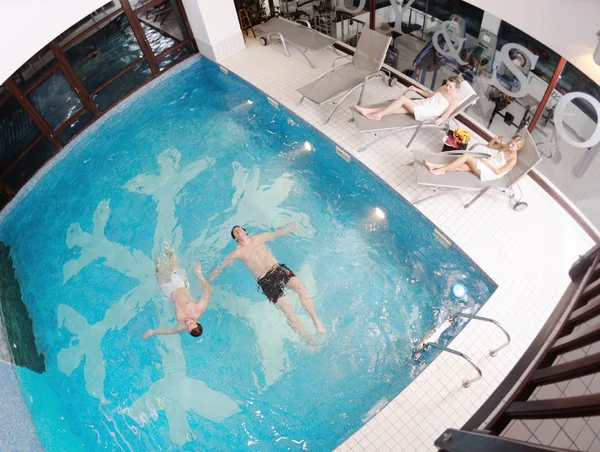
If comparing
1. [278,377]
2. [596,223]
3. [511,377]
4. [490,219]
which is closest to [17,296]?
[278,377]

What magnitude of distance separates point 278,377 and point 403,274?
66.3 inches

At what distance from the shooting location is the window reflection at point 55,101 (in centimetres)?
632

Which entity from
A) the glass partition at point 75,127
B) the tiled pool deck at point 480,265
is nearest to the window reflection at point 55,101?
the glass partition at point 75,127

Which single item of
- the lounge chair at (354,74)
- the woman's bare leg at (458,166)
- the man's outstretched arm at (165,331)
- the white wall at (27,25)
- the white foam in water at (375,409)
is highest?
the white wall at (27,25)

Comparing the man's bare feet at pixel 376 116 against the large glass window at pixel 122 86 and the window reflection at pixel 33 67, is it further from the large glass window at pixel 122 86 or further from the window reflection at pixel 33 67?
the window reflection at pixel 33 67

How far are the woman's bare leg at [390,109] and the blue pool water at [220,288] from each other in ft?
2.12

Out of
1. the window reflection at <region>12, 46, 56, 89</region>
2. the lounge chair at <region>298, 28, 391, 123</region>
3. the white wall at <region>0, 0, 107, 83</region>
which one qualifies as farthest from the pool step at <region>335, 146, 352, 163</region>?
the window reflection at <region>12, 46, 56, 89</region>

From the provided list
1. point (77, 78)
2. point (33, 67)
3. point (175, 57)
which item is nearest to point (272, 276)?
point (77, 78)

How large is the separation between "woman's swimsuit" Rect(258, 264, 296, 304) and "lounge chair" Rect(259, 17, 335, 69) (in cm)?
376

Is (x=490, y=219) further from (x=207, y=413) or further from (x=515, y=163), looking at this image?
(x=207, y=413)

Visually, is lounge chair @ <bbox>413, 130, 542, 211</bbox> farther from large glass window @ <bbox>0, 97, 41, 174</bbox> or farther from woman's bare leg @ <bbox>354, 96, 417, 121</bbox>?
large glass window @ <bbox>0, 97, 41, 174</bbox>

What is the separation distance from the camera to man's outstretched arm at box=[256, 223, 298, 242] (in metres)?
4.44

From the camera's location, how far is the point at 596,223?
170 inches

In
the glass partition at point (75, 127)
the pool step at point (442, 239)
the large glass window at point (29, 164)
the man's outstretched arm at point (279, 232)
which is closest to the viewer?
the pool step at point (442, 239)
